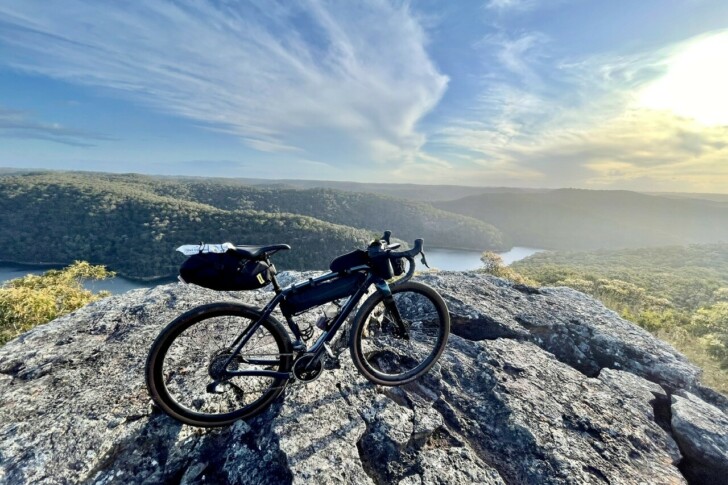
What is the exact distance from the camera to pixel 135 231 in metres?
83.9

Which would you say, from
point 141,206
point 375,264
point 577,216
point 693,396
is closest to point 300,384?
point 375,264

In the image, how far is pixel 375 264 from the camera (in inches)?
132

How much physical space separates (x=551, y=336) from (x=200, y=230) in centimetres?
8717

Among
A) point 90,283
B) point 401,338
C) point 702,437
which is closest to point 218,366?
point 401,338

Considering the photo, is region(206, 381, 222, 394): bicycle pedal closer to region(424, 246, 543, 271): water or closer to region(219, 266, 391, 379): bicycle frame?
region(219, 266, 391, 379): bicycle frame

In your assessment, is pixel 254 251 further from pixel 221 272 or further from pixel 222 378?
pixel 222 378

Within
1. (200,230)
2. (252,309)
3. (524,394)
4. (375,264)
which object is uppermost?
(375,264)

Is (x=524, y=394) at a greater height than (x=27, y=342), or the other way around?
(x=524, y=394)

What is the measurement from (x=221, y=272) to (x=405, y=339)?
2377 mm

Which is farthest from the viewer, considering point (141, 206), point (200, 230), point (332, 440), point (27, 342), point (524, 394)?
point (141, 206)

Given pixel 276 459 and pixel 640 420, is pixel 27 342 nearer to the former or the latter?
pixel 276 459

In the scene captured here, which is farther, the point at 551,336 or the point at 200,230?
the point at 200,230

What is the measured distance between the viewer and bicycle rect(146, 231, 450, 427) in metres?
2.86

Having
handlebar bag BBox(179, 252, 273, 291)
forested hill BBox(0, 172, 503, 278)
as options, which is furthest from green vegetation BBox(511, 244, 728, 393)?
forested hill BBox(0, 172, 503, 278)
